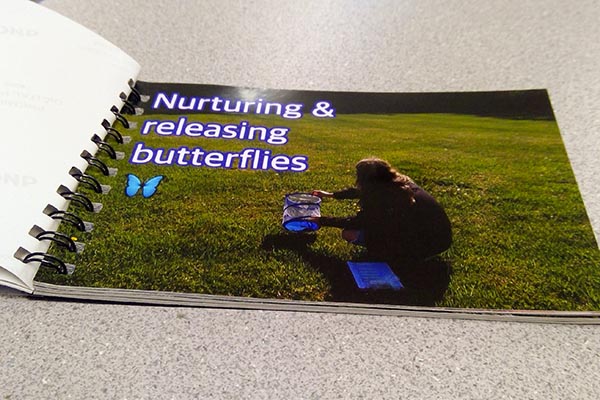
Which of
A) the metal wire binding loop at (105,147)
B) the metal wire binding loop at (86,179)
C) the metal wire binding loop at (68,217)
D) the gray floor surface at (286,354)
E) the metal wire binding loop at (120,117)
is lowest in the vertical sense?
the gray floor surface at (286,354)

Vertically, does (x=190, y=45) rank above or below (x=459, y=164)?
above

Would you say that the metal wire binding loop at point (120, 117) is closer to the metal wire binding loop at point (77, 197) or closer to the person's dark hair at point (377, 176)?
the metal wire binding loop at point (77, 197)

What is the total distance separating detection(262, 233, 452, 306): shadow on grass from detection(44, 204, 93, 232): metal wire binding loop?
0.16 meters

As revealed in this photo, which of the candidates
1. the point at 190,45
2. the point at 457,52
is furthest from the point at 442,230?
the point at 190,45

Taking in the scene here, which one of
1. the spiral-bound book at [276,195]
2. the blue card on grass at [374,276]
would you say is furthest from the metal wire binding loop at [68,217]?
the blue card on grass at [374,276]

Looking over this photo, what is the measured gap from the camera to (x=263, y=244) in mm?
489

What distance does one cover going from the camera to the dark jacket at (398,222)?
0.48 m

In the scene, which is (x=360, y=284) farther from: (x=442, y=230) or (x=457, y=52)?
(x=457, y=52)

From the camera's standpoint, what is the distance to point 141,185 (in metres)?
0.54

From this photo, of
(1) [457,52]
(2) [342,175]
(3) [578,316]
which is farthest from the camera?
(1) [457,52]

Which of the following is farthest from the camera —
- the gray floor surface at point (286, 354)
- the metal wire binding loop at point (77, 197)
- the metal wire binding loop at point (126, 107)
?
the metal wire binding loop at point (126, 107)

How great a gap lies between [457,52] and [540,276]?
34 cm

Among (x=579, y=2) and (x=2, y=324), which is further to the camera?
(x=579, y=2)

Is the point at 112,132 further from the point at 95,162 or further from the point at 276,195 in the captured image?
the point at 276,195
